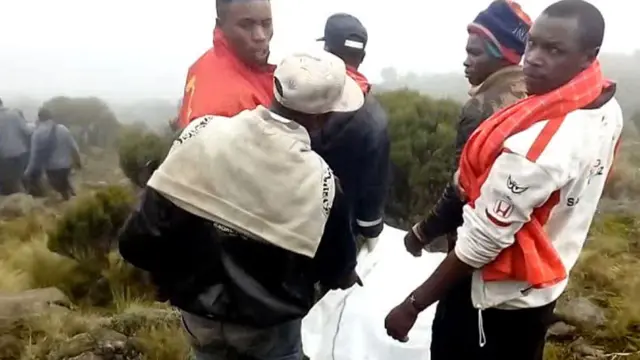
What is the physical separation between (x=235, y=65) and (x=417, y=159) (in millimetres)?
3093

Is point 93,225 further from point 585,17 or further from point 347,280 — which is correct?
point 585,17

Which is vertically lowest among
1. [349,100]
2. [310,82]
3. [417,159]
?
[417,159]

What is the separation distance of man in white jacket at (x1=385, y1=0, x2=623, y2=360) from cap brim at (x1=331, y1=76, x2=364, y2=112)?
33cm

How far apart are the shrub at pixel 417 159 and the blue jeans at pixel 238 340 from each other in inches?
129

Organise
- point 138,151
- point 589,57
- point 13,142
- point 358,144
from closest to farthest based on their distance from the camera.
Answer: point 589,57, point 358,144, point 138,151, point 13,142

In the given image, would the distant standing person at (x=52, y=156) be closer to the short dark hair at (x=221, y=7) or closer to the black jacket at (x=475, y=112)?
the short dark hair at (x=221, y=7)

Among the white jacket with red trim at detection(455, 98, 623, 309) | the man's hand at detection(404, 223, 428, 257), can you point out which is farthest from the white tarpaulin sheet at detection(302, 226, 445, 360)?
the white jacket with red trim at detection(455, 98, 623, 309)

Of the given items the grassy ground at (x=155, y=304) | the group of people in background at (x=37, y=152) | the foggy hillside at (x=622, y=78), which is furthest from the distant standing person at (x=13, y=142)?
the foggy hillside at (x=622, y=78)

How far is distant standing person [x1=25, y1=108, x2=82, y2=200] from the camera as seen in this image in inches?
403

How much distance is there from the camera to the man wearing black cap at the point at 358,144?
2854 millimetres

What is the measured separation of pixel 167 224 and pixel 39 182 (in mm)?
9465

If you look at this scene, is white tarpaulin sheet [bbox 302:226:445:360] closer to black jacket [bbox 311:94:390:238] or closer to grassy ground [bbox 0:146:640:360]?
black jacket [bbox 311:94:390:238]

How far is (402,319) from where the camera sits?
211 centimetres

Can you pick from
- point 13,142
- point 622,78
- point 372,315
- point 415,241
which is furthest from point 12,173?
point 415,241
